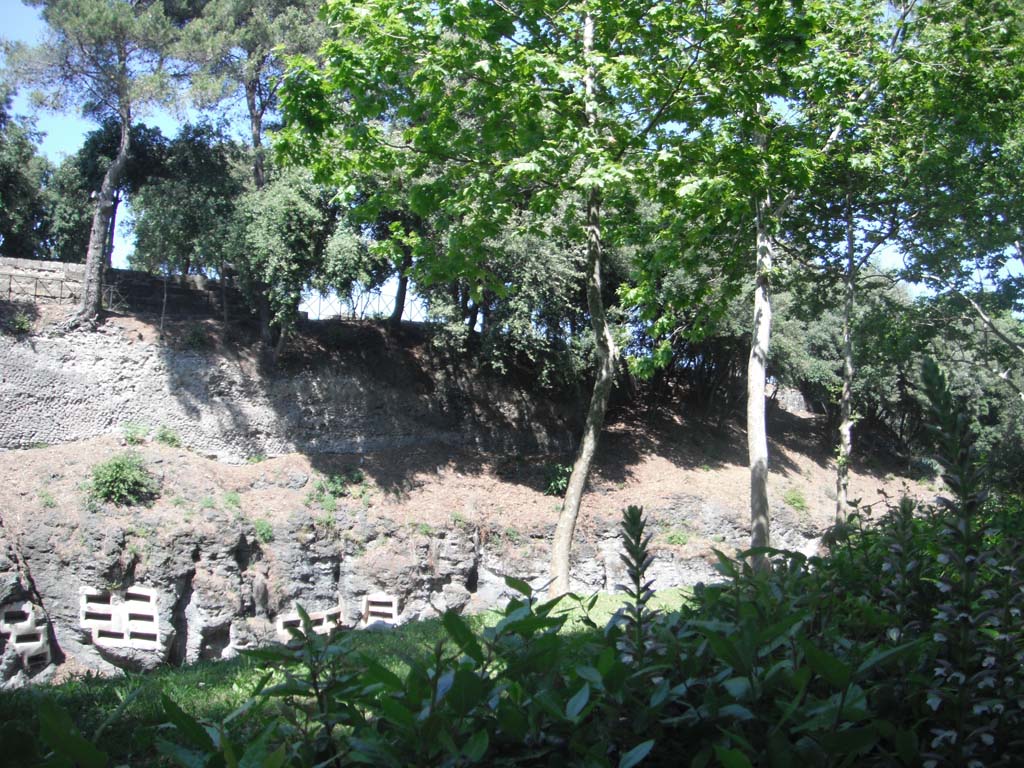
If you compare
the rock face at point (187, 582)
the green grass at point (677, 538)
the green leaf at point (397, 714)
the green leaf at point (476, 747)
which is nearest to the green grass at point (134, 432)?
the rock face at point (187, 582)

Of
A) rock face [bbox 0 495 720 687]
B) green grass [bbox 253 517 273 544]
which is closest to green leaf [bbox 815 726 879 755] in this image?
rock face [bbox 0 495 720 687]

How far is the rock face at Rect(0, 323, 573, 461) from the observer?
1830cm

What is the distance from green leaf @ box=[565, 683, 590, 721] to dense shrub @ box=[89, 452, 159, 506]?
16.2m

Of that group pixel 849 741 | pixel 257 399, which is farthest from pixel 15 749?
pixel 257 399

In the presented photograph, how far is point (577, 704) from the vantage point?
4.67ft

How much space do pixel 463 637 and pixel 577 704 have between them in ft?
0.95

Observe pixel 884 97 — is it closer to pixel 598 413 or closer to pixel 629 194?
pixel 629 194

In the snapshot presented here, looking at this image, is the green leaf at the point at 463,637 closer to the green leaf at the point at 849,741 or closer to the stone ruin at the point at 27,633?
the green leaf at the point at 849,741

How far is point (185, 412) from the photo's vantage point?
→ 19.5 metres

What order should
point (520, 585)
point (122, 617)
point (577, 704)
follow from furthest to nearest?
1. point (122, 617)
2. point (520, 585)
3. point (577, 704)

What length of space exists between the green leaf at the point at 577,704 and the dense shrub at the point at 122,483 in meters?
16.2

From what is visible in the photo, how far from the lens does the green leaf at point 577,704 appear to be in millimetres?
1394

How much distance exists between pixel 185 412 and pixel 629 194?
13.5 m

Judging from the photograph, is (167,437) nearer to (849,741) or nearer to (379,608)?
(379,608)
